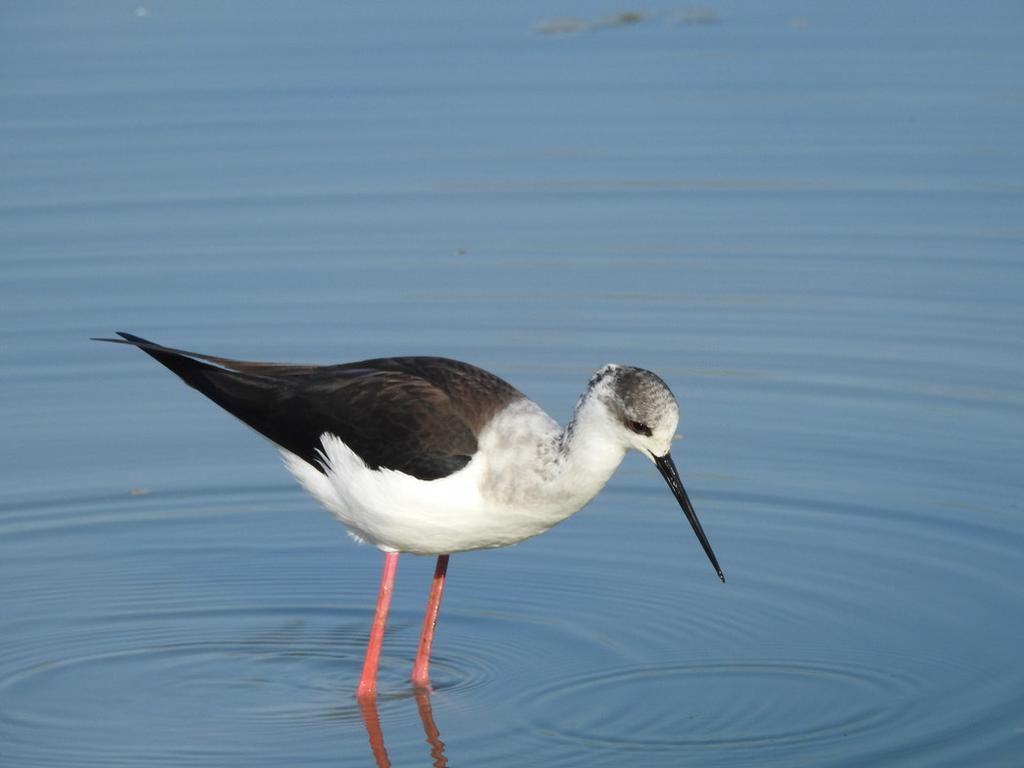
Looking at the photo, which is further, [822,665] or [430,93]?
[430,93]

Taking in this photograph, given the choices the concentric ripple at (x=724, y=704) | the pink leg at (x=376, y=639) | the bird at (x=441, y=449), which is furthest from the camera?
the pink leg at (x=376, y=639)

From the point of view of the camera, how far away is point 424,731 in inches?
311

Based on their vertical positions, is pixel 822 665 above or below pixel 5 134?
below

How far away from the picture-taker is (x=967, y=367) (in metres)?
11.1

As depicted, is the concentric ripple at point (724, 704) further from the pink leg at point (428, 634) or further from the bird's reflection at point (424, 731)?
the pink leg at point (428, 634)

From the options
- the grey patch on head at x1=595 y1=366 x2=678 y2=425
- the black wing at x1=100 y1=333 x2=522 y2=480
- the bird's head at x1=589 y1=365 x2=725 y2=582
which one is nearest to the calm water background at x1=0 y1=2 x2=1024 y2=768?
the black wing at x1=100 y1=333 x2=522 y2=480

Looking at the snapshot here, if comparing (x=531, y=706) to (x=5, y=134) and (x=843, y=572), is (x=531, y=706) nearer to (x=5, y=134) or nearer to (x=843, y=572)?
(x=843, y=572)

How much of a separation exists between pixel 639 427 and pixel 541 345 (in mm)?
3951

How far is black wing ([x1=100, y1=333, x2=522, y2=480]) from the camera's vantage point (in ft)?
26.4

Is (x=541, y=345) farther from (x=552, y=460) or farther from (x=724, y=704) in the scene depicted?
(x=724, y=704)

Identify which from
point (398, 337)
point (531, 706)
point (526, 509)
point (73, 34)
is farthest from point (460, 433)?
point (73, 34)

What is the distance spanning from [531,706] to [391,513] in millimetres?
907

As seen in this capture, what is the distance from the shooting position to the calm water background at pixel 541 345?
8008mm

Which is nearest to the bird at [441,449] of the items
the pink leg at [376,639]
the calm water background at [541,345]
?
the pink leg at [376,639]
